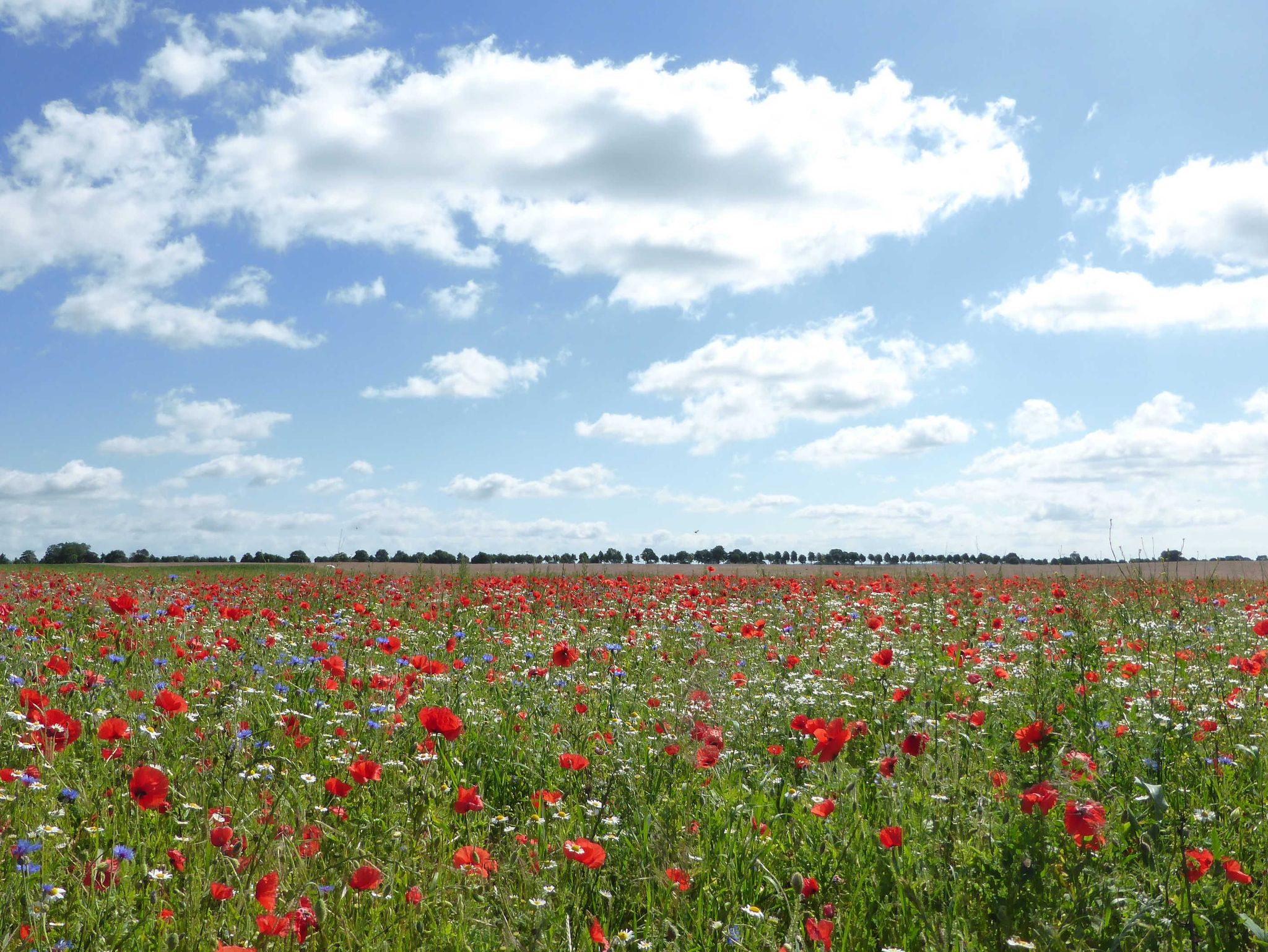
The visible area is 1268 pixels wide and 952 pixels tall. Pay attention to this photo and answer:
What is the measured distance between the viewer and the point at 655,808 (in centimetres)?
356

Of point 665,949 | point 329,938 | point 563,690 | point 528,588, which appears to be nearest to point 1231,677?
point 563,690

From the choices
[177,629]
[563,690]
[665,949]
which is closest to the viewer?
[665,949]

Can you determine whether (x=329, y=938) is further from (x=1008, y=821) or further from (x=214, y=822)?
(x=1008, y=821)

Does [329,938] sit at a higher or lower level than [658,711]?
lower

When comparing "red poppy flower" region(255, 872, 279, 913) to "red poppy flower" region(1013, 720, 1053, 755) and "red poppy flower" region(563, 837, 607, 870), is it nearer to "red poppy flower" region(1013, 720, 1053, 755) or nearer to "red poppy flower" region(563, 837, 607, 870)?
"red poppy flower" region(563, 837, 607, 870)

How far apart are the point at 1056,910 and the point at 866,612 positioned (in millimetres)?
6219

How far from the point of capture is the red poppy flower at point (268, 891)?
8.14ft

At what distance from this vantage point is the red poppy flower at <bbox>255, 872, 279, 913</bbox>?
8.14 ft

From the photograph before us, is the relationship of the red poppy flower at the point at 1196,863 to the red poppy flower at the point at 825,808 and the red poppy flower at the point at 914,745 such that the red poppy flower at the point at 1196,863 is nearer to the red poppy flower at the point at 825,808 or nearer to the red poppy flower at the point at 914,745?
the red poppy flower at the point at 914,745

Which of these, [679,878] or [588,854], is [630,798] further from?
[588,854]

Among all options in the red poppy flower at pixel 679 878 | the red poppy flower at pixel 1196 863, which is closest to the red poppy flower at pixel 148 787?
the red poppy flower at pixel 679 878

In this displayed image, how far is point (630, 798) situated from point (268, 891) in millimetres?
1620

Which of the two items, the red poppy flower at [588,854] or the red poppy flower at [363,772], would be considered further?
the red poppy flower at [363,772]

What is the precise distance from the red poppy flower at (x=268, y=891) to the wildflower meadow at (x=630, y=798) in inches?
0.6
